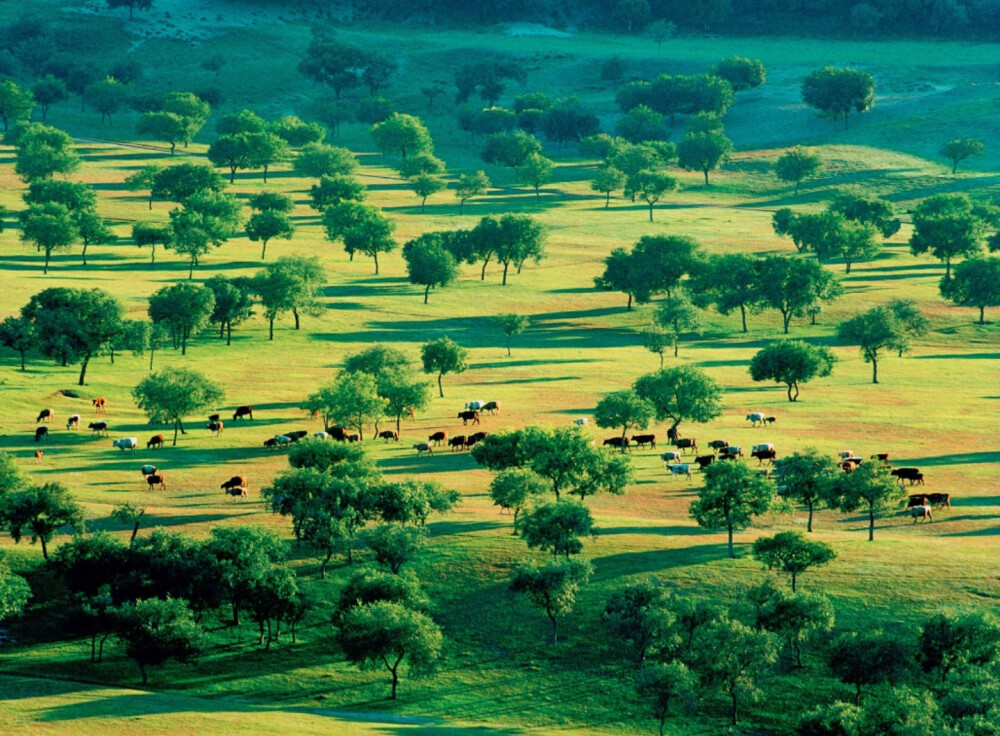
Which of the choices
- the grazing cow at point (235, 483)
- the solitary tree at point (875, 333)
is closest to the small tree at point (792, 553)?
the grazing cow at point (235, 483)

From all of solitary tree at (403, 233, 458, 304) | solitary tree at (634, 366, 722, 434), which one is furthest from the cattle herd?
solitary tree at (403, 233, 458, 304)

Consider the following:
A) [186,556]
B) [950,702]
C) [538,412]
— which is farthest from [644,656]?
[538,412]

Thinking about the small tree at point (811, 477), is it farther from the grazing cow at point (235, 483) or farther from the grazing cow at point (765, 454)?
the grazing cow at point (235, 483)

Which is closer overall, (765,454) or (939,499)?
(939,499)

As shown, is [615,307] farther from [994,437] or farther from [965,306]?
[994,437]

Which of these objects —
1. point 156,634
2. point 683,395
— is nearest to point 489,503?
point 683,395

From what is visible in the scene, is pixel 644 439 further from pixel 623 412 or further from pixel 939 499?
pixel 939 499
